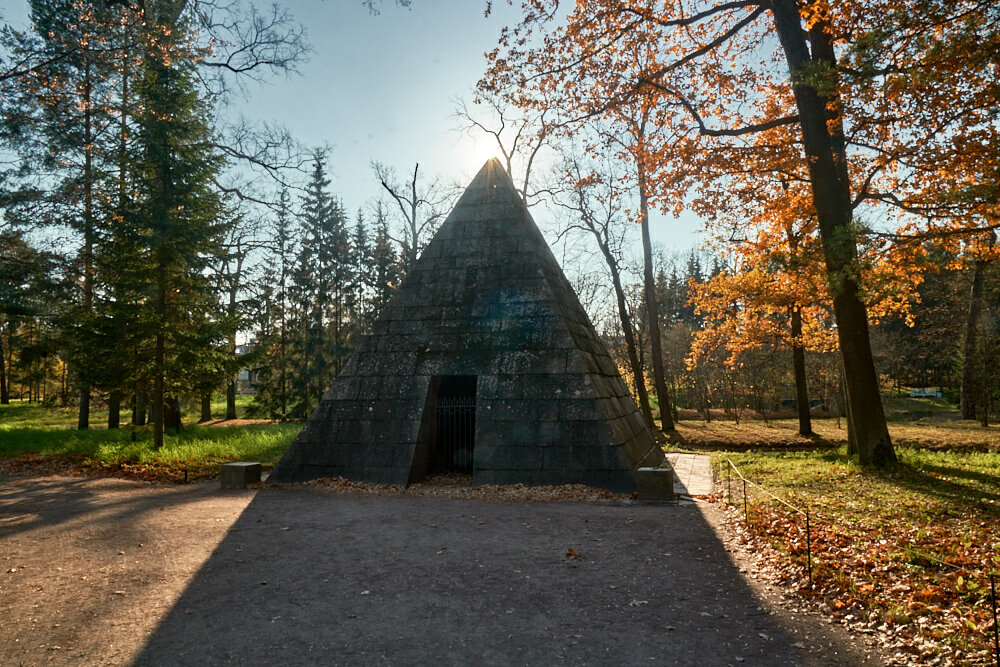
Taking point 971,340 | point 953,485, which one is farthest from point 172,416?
point 971,340

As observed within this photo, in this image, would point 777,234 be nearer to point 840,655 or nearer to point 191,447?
point 840,655

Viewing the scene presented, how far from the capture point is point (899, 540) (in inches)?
247

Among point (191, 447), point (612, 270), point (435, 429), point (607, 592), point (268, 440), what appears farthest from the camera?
point (612, 270)

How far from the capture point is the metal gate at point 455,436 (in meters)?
11.6

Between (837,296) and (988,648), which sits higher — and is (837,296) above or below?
above

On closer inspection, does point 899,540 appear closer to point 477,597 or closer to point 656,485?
point 656,485

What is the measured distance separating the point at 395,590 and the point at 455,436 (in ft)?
21.2

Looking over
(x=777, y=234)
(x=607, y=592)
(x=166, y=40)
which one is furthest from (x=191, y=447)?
(x=777, y=234)

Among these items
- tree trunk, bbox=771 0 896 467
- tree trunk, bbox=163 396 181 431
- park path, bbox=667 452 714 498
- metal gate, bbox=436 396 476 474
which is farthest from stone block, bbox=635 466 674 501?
tree trunk, bbox=163 396 181 431

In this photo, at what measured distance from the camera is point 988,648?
3.84 meters

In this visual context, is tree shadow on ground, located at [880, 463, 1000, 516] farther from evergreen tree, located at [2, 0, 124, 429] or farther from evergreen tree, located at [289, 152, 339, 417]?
evergreen tree, located at [289, 152, 339, 417]

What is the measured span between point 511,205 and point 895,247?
7.14 meters

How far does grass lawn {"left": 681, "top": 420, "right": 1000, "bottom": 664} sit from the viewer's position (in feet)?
14.3

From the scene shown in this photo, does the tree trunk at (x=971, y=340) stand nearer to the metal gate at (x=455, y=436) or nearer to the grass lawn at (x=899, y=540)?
the grass lawn at (x=899, y=540)
